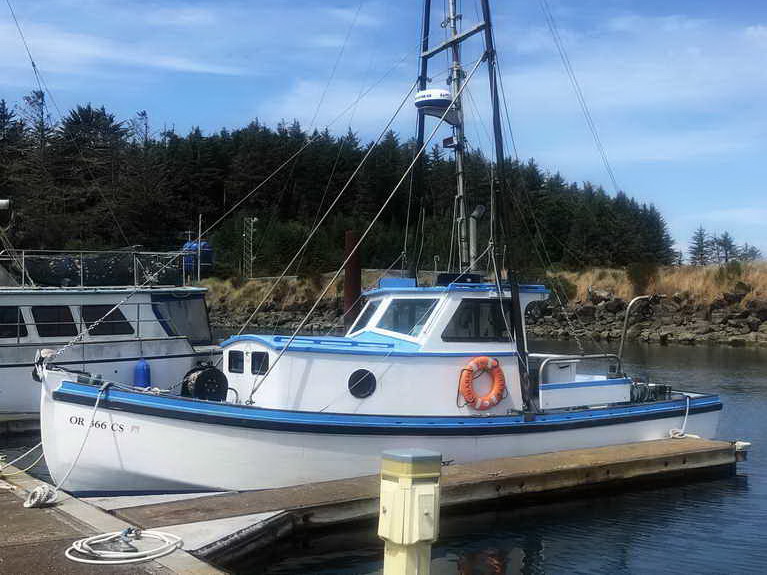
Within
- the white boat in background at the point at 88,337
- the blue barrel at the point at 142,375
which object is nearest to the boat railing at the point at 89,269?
the white boat in background at the point at 88,337

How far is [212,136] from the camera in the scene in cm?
7956

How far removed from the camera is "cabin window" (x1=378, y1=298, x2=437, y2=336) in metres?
12.2

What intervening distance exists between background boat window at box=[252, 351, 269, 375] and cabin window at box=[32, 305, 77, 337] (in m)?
6.72

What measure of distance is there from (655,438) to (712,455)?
93 cm

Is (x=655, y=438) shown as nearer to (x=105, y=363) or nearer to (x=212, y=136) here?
(x=105, y=363)

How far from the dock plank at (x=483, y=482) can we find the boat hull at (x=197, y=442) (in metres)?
0.32

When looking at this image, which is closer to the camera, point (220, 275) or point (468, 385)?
point (468, 385)

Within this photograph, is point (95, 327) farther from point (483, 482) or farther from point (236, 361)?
point (483, 482)

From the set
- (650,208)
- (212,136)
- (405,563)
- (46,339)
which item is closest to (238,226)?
(212,136)

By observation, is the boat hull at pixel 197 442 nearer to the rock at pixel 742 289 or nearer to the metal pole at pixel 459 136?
the metal pole at pixel 459 136

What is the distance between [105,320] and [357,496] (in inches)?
355

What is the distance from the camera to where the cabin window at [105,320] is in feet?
55.5

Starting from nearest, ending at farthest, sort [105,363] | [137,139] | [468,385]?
[468,385] → [105,363] → [137,139]

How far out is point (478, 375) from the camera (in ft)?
38.9
